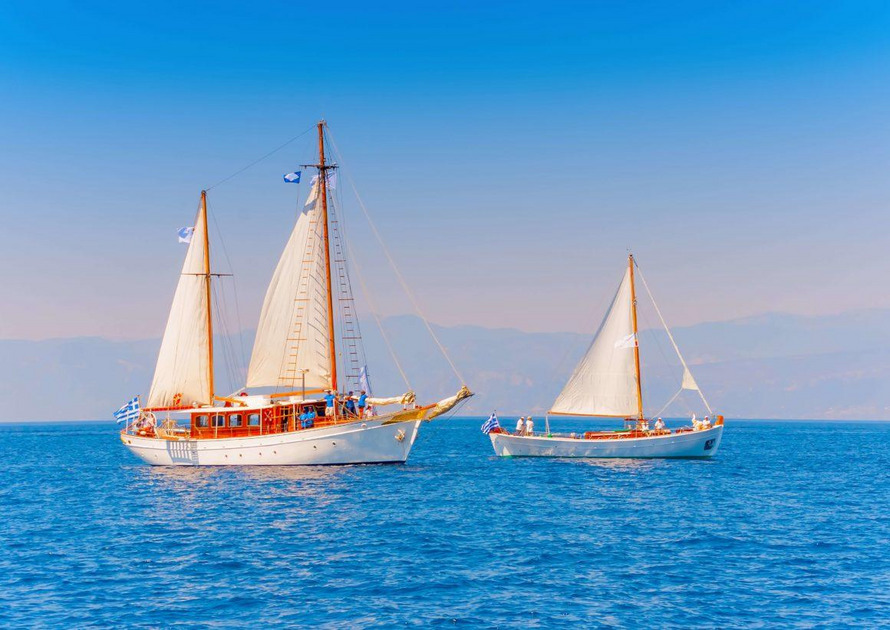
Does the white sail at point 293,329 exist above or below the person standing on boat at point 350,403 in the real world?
above

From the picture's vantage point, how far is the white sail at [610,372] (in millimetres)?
74375

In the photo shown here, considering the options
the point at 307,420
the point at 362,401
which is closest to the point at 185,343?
the point at 307,420

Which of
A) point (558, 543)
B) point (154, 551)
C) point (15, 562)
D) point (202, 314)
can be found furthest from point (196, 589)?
point (202, 314)

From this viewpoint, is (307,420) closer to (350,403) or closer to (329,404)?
(329,404)

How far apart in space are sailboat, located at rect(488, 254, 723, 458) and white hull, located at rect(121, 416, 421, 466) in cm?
1901

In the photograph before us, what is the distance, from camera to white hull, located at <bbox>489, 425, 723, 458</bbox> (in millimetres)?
72312

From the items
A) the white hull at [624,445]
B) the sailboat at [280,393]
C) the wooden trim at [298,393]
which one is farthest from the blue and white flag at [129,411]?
the white hull at [624,445]

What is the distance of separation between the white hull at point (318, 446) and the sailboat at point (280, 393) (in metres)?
0.08

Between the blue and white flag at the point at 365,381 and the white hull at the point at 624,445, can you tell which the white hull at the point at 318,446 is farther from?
the white hull at the point at 624,445

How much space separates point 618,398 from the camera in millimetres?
74500

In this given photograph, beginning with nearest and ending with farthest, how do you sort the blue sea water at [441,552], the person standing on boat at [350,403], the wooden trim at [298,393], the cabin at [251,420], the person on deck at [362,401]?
the blue sea water at [441,552]
the cabin at [251,420]
the wooden trim at [298,393]
the person standing on boat at [350,403]
the person on deck at [362,401]

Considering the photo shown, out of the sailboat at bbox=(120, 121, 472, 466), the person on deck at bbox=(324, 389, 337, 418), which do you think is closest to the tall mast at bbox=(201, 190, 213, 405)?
the sailboat at bbox=(120, 121, 472, 466)

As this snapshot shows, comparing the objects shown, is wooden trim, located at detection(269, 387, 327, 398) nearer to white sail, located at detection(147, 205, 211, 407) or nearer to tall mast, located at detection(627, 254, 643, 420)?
white sail, located at detection(147, 205, 211, 407)

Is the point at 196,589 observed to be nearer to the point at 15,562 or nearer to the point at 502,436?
the point at 15,562
